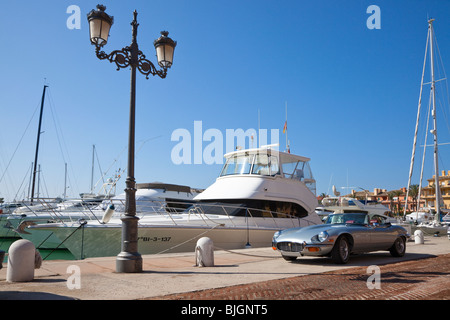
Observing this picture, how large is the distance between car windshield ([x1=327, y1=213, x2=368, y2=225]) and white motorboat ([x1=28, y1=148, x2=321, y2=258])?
475 cm

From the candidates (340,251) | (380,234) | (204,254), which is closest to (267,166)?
(380,234)

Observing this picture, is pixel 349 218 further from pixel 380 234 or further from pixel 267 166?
pixel 267 166

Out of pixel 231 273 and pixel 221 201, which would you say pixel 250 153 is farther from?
pixel 231 273

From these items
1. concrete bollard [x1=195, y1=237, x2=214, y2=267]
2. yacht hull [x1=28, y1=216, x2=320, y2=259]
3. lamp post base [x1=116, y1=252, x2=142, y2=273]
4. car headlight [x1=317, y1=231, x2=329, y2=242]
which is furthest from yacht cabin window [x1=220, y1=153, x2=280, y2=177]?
lamp post base [x1=116, y1=252, x2=142, y2=273]

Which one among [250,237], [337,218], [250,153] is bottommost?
[250,237]

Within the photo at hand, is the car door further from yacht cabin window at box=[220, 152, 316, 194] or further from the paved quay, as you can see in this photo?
yacht cabin window at box=[220, 152, 316, 194]

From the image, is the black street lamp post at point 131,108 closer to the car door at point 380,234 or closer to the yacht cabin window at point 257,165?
the car door at point 380,234

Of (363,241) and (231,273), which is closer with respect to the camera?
(231,273)

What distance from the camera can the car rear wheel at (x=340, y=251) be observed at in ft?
29.4

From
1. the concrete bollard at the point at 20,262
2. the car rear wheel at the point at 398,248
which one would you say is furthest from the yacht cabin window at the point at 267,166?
the concrete bollard at the point at 20,262

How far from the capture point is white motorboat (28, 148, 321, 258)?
1334 cm
